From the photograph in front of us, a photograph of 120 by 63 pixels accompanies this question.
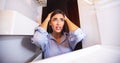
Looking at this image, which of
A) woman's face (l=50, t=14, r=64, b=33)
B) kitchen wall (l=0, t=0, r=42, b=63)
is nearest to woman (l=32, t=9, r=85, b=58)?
woman's face (l=50, t=14, r=64, b=33)

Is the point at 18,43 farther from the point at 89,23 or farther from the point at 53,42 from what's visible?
the point at 89,23

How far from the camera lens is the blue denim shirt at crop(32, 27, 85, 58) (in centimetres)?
72

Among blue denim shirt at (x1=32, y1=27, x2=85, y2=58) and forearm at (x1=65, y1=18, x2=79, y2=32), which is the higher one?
forearm at (x1=65, y1=18, x2=79, y2=32)

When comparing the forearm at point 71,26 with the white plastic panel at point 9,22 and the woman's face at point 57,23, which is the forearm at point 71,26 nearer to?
the woman's face at point 57,23

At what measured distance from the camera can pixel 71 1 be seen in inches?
33.8

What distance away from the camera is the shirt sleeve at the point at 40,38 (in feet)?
2.33

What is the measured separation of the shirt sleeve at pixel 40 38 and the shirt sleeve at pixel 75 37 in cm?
19

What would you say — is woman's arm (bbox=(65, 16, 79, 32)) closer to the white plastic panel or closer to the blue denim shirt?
the blue denim shirt

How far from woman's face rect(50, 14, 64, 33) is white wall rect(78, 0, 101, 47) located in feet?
0.55

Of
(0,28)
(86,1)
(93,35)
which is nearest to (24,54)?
(0,28)

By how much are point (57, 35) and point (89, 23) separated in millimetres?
269

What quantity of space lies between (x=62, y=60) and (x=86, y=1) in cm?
56

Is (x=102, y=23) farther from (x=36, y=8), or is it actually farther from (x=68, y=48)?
(x=36, y=8)

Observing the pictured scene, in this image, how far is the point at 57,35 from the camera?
30.6 inches
